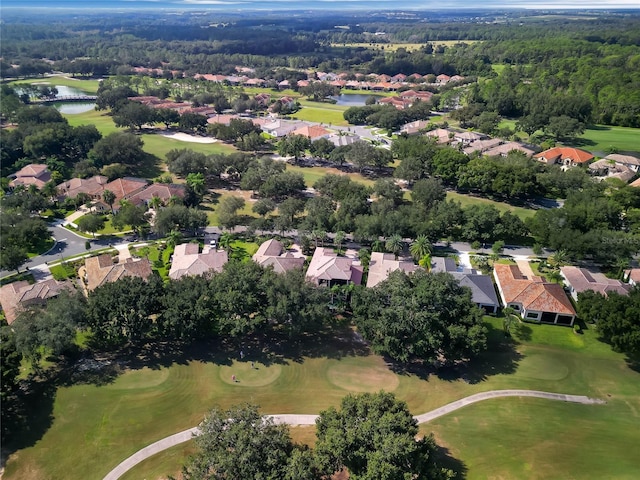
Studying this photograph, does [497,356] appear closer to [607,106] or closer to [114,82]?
[607,106]

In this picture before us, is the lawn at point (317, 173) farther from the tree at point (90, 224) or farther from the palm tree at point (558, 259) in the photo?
the tree at point (90, 224)

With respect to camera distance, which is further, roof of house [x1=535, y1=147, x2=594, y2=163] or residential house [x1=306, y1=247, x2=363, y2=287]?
roof of house [x1=535, y1=147, x2=594, y2=163]

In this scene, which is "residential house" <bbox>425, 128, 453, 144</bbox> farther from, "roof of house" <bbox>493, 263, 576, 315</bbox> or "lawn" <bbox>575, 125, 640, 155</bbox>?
"roof of house" <bbox>493, 263, 576, 315</bbox>

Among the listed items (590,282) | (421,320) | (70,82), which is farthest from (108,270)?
(70,82)

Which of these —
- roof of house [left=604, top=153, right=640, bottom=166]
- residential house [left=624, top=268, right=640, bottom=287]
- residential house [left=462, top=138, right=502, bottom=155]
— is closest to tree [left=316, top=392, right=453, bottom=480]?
residential house [left=624, top=268, right=640, bottom=287]

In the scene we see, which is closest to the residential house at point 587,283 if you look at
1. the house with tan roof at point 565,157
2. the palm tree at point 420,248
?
the palm tree at point 420,248
